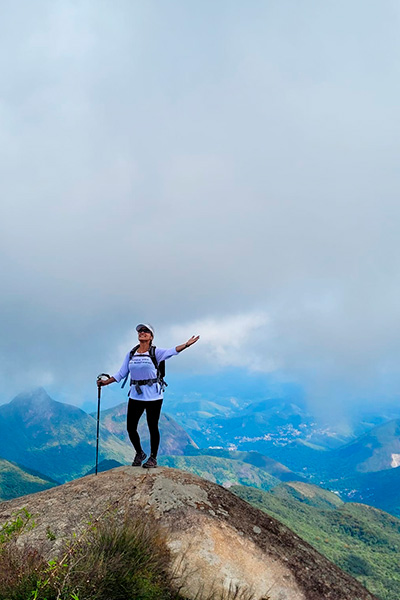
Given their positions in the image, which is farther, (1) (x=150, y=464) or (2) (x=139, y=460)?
(2) (x=139, y=460)

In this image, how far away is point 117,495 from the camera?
8.89m

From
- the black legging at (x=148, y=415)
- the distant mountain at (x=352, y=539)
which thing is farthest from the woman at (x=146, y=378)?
the distant mountain at (x=352, y=539)

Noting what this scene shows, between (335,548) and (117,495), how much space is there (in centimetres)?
15152

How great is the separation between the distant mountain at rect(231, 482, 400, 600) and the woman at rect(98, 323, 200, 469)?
3867 inches

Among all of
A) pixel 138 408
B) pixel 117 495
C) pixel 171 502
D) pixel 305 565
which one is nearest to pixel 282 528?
pixel 305 565

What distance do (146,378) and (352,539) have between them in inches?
7643

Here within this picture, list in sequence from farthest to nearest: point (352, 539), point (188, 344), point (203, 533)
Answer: point (352, 539), point (188, 344), point (203, 533)

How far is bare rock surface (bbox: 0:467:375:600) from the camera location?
22.2ft

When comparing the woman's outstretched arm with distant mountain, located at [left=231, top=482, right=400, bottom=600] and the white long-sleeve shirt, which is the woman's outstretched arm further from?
distant mountain, located at [left=231, top=482, right=400, bottom=600]

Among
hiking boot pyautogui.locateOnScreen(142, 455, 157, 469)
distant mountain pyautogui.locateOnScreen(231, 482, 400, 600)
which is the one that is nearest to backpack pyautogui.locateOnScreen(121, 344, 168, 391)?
hiking boot pyautogui.locateOnScreen(142, 455, 157, 469)

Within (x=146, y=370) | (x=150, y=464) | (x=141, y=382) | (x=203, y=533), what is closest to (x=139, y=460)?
(x=150, y=464)

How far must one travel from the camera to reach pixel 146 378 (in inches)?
417

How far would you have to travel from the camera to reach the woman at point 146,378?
10.6 m

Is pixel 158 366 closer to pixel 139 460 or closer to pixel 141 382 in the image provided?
pixel 141 382
